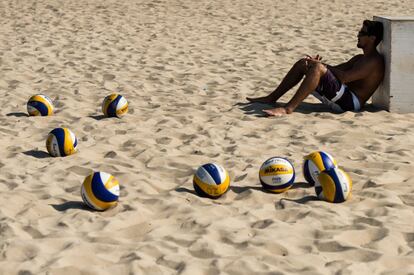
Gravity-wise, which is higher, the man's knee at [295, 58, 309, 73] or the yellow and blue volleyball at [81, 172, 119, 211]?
the man's knee at [295, 58, 309, 73]

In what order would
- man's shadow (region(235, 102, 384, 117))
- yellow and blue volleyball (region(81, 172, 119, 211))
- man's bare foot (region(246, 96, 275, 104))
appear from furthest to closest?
1. man's bare foot (region(246, 96, 275, 104))
2. man's shadow (region(235, 102, 384, 117))
3. yellow and blue volleyball (region(81, 172, 119, 211))

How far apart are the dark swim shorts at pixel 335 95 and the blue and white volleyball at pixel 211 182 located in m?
2.88

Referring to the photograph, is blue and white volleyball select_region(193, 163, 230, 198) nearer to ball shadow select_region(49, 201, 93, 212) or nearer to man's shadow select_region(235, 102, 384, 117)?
ball shadow select_region(49, 201, 93, 212)

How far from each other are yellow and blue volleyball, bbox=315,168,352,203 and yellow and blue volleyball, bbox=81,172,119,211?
1438 millimetres

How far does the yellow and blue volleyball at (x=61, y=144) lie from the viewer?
6.60 meters

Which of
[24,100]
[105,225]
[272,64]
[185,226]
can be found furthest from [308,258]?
[272,64]

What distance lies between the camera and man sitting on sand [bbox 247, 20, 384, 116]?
26.6 ft

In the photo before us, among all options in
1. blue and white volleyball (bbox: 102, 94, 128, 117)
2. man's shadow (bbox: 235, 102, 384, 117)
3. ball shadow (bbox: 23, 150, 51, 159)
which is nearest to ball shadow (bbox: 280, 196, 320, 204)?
ball shadow (bbox: 23, 150, 51, 159)

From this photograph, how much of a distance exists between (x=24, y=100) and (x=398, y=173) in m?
4.64

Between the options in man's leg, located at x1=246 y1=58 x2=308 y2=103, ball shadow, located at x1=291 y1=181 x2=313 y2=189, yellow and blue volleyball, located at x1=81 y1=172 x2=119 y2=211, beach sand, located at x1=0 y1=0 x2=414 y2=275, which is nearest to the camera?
beach sand, located at x1=0 y1=0 x2=414 y2=275

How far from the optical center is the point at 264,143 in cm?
709

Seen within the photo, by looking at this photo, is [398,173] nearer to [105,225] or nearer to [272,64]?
[105,225]

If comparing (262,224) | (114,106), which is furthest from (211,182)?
(114,106)

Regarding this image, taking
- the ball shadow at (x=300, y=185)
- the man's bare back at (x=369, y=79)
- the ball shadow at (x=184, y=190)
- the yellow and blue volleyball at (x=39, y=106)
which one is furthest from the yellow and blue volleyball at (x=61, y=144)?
the man's bare back at (x=369, y=79)
